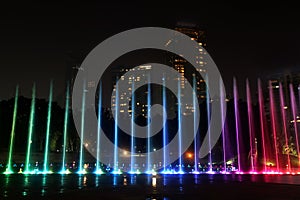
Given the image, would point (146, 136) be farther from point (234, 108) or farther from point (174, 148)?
point (234, 108)

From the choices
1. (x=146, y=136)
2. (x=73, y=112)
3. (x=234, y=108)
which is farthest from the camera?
(x=146, y=136)

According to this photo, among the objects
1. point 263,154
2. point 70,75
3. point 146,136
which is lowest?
point 263,154

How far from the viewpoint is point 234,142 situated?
1763 inches

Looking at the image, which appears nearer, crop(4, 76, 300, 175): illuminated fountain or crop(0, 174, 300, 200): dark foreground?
crop(0, 174, 300, 200): dark foreground

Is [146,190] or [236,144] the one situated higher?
[236,144]

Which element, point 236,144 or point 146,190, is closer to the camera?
point 146,190

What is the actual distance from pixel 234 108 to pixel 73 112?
25.9m

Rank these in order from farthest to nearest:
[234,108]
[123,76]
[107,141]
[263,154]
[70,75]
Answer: [123,76], [70,75], [107,141], [234,108], [263,154]

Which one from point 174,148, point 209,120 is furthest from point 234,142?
point 174,148

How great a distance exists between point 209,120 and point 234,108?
4076 mm

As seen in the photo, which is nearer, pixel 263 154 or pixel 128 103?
pixel 263 154

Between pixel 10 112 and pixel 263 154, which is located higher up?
pixel 10 112

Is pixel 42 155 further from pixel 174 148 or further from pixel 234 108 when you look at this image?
pixel 234 108

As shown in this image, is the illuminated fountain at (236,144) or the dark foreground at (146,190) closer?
the dark foreground at (146,190)
